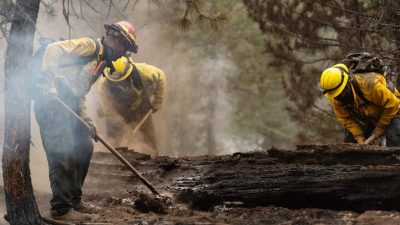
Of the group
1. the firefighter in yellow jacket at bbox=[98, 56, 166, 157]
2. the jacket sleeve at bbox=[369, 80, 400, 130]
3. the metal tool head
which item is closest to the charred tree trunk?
the metal tool head

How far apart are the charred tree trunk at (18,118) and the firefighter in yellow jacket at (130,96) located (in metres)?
6.51

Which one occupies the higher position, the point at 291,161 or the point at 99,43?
the point at 99,43

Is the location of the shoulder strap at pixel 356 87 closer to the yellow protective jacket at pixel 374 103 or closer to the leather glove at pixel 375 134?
the yellow protective jacket at pixel 374 103

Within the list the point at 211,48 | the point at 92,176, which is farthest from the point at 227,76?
the point at 92,176

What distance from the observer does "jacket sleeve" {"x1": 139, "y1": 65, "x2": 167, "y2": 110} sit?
12.1 meters

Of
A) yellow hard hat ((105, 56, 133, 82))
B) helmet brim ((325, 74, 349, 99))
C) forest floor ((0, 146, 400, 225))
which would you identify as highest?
yellow hard hat ((105, 56, 133, 82))

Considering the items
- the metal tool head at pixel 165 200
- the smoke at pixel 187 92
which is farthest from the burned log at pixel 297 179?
the smoke at pixel 187 92

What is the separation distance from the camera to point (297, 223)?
5.38m

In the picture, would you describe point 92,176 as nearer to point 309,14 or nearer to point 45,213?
point 45,213

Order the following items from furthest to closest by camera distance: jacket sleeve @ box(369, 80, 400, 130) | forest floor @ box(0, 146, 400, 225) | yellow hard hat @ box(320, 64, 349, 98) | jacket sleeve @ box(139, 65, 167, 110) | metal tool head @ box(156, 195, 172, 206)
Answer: jacket sleeve @ box(139, 65, 167, 110) → yellow hard hat @ box(320, 64, 349, 98) → jacket sleeve @ box(369, 80, 400, 130) → metal tool head @ box(156, 195, 172, 206) → forest floor @ box(0, 146, 400, 225)

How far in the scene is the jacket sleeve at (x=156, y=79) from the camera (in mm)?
12094

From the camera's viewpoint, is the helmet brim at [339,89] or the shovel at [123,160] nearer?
the shovel at [123,160]

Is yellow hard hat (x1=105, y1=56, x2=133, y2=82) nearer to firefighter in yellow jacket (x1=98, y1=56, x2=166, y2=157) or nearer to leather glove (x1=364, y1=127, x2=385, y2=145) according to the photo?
firefighter in yellow jacket (x1=98, y1=56, x2=166, y2=157)

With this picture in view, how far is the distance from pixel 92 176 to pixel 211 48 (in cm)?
1256
